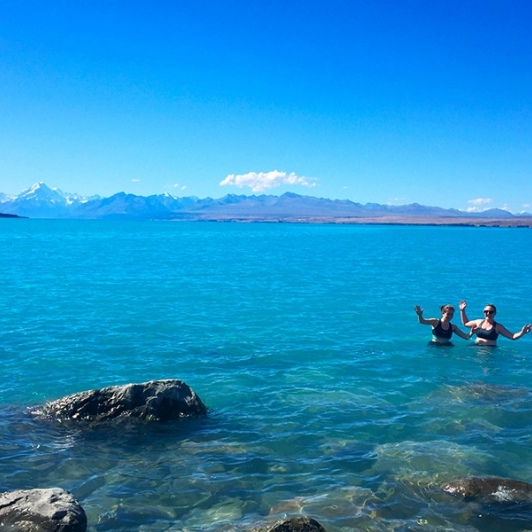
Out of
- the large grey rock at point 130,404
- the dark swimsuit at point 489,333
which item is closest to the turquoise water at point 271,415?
the large grey rock at point 130,404

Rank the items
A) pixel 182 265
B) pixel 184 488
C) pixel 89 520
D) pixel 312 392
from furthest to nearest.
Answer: pixel 182 265 → pixel 312 392 → pixel 184 488 → pixel 89 520

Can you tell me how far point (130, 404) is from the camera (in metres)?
12.9

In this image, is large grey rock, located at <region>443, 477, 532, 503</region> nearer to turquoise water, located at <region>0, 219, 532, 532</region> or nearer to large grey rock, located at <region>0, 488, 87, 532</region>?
turquoise water, located at <region>0, 219, 532, 532</region>

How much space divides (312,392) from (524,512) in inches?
278

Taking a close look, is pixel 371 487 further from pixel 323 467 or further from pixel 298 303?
pixel 298 303

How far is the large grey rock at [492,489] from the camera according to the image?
9445mm

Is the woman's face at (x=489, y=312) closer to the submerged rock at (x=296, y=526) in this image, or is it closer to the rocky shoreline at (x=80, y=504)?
the rocky shoreline at (x=80, y=504)

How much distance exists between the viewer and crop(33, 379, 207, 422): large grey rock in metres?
12.8

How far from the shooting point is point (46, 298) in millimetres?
32531

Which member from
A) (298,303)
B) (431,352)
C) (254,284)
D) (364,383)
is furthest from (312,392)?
(254,284)

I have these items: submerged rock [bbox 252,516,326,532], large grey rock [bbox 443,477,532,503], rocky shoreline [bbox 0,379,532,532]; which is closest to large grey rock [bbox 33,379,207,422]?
rocky shoreline [bbox 0,379,532,532]

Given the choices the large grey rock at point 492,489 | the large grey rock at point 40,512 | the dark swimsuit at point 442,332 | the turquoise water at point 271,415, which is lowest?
the turquoise water at point 271,415

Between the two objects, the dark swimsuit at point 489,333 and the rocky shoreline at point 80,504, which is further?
the dark swimsuit at point 489,333

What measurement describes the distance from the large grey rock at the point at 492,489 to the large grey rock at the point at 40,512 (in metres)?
6.29
